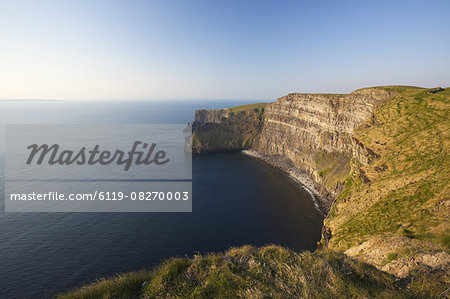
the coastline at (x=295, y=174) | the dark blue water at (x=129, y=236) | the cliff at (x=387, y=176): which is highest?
the cliff at (x=387, y=176)

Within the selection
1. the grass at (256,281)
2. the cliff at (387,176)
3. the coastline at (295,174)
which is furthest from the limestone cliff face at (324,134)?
the grass at (256,281)

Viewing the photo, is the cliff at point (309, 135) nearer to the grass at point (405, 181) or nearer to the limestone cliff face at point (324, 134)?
the limestone cliff face at point (324, 134)

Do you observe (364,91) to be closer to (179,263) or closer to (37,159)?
(179,263)

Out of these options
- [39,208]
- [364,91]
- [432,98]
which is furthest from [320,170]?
[39,208]

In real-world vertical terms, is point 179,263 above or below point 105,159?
above

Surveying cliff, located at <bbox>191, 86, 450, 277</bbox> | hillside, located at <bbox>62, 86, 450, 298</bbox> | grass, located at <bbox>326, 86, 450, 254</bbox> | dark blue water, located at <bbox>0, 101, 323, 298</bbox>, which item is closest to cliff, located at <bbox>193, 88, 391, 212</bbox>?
cliff, located at <bbox>191, 86, 450, 277</bbox>

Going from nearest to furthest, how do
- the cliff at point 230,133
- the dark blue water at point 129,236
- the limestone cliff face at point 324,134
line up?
the dark blue water at point 129,236 → the limestone cliff face at point 324,134 → the cliff at point 230,133

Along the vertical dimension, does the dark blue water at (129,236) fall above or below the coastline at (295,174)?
below
